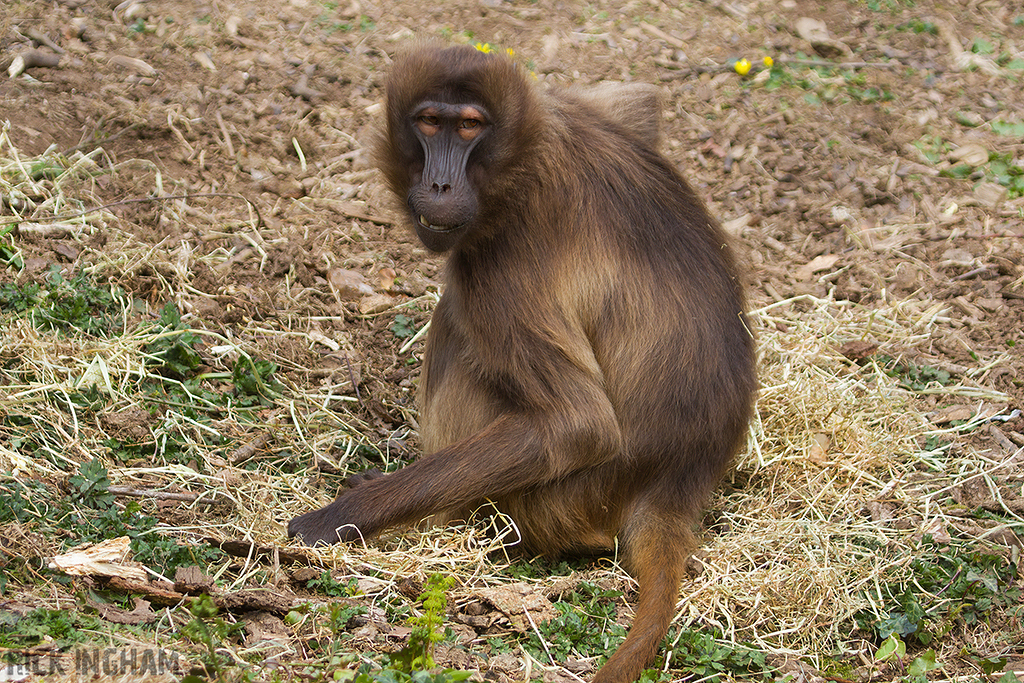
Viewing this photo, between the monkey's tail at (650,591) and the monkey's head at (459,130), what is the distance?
5.38 ft

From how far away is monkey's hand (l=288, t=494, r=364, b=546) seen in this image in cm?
414

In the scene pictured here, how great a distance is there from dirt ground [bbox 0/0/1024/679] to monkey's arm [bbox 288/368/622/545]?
1.14 meters

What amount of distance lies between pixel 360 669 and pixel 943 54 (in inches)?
305

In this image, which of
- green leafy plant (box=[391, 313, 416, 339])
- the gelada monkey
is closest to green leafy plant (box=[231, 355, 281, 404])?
green leafy plant (box=[391, 313, 416, 339])

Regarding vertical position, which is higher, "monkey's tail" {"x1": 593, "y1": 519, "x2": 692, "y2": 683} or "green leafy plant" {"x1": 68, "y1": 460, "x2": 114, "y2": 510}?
"green leafy plant" {"x1": 68, "y1": 460, "x2": 114, "y2": 510}

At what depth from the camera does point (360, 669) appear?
3.18 m

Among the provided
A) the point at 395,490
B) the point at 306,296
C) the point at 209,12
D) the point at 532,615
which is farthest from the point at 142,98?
the point at 532,615

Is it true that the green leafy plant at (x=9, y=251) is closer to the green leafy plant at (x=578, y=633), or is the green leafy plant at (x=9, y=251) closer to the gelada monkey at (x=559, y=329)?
the gelada monkey at (x=559, y=329)

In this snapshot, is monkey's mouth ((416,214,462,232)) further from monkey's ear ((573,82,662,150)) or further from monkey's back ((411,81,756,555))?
monkey's ear ((573,82,662,150))

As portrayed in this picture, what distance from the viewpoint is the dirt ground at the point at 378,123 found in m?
5.94

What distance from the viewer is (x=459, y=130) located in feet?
13.7

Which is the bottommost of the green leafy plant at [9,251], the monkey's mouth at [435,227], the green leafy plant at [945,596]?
the green leafy plant at [945,596]

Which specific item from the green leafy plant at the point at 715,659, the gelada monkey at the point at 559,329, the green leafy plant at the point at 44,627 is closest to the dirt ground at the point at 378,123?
the gelada monkey at the point at 559,329

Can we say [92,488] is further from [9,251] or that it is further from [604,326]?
[604,326]
